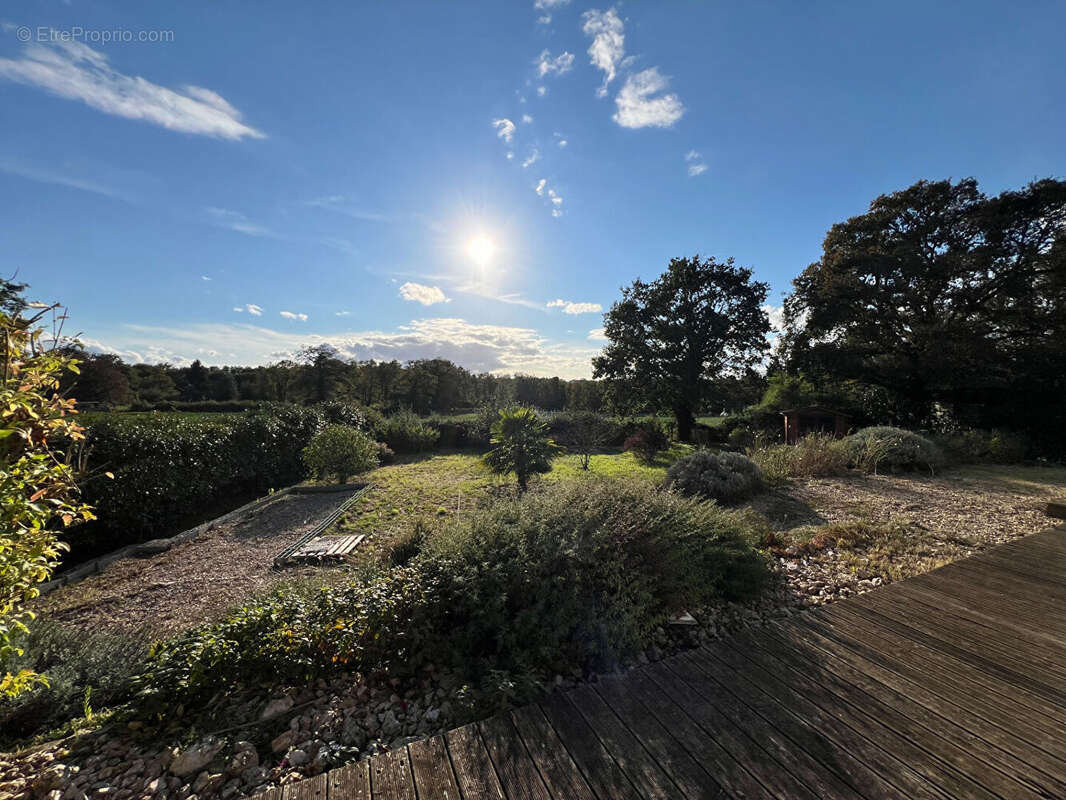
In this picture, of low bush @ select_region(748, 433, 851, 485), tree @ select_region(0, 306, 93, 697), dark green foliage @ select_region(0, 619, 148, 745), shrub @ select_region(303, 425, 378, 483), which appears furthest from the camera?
shrub @ select_region(303, 425, 378, 483)

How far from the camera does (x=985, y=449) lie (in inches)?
392

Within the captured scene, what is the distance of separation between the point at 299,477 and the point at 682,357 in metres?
13.6

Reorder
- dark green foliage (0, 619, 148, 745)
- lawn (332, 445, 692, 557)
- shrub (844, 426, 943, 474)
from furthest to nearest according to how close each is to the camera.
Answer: shrub (844, 426, 943, 474) < lawn (332, 445, 692, 557) < dark green foliage (0, 619, 148, 745)

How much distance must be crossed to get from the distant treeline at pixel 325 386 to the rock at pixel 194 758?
17.2 metres

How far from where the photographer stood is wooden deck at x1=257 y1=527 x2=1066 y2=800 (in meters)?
1.38

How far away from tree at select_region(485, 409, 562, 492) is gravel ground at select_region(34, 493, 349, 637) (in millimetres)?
3772

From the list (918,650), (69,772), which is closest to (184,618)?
(69,772)

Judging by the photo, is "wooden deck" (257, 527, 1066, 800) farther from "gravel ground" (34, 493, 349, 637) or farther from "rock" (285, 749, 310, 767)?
"gravel ground" (34, 493, 349, 637)

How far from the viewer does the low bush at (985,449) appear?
9.69 meters

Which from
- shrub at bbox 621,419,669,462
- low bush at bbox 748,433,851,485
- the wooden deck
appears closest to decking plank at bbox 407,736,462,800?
the wooden deck

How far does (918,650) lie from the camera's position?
2.08 m

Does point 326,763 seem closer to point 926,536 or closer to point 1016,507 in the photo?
point 926,536

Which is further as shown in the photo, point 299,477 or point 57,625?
point 299,477

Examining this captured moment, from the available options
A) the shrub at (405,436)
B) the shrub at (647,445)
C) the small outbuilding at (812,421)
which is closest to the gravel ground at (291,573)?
the small outbuilding at (812,421)
